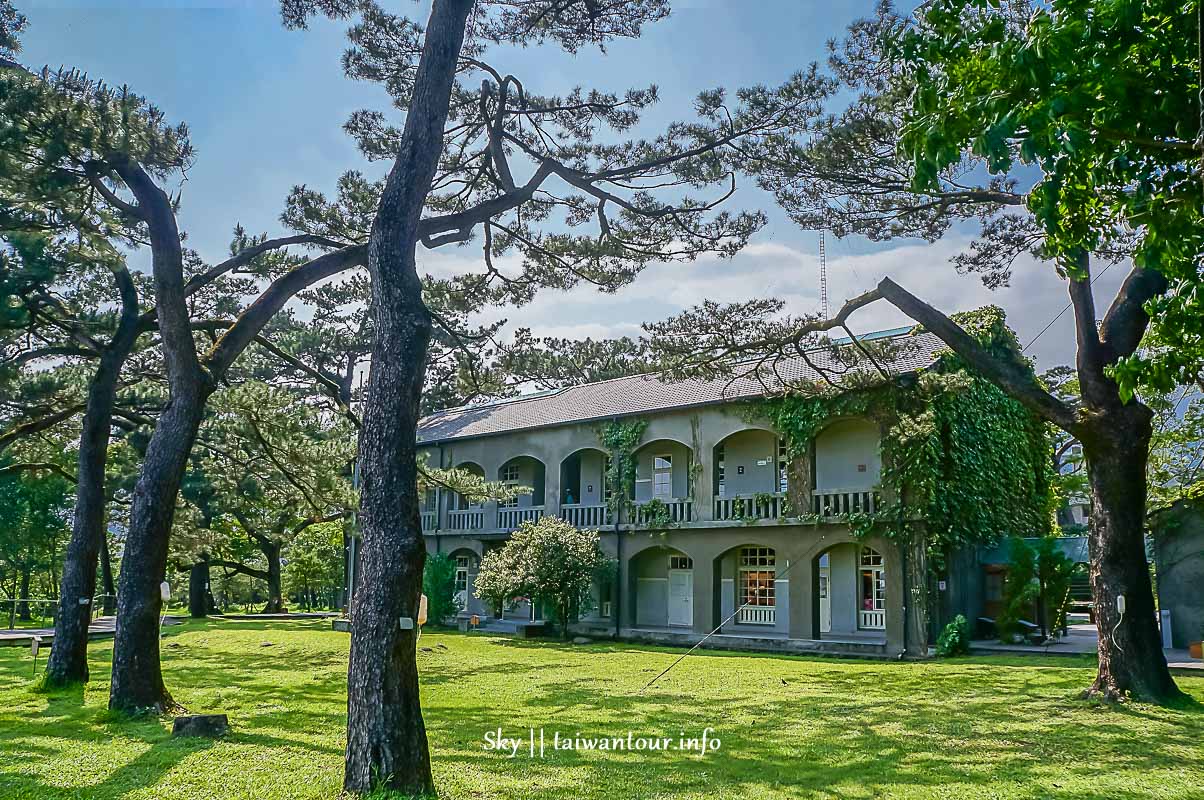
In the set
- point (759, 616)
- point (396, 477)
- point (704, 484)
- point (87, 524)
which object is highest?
point (704, 484)

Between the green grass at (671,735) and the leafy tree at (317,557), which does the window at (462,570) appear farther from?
the green grass at (671,735)

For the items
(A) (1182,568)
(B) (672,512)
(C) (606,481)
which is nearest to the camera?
(A) (1182,568)

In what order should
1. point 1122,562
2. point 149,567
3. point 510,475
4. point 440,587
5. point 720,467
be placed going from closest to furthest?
point 149,567 → point 1122,562 → point 720,467 → point 440,587 → point 510,475

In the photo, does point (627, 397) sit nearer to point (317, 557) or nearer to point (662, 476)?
point (662, 476)

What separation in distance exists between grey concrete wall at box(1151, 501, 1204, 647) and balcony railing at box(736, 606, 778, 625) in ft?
27.6

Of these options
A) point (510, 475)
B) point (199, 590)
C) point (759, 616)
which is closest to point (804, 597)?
point (759, 616)

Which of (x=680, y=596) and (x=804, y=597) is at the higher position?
(x=804, y=597)

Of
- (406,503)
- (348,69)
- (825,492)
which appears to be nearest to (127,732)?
(406,503)

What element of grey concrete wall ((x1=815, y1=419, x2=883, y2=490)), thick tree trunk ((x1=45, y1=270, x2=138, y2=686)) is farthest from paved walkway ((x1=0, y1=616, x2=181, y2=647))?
grey concrete wall ((x1=815, y1=419, x2=883, y2=490))

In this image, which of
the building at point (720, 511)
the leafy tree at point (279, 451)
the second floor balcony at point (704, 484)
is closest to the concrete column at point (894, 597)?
the building at point (720, 511)

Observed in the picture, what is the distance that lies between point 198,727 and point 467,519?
2122cm

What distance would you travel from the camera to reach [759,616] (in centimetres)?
2266

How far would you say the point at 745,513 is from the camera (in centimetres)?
2169

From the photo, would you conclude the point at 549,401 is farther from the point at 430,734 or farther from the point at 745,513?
the point at 430,734
